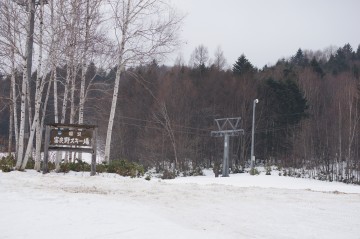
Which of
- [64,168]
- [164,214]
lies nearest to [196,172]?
[64,168]

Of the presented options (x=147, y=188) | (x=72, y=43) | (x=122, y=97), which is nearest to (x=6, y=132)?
(x=122, y=97)

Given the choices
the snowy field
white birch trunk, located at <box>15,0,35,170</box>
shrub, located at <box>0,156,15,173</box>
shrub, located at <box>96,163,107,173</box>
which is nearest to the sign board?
white birch trunk, located at <box>15,0,35,170</box>

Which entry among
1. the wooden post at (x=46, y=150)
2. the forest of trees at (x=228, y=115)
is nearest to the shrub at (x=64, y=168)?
the wooden post at (x=46, y=150)

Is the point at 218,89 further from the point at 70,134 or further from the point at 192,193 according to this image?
the point at 192,193

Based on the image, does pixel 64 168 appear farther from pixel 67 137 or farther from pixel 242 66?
pixel 242 66

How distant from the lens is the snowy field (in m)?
5.28

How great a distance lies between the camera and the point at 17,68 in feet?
63.8

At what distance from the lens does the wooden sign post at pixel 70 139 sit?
42.7 feet

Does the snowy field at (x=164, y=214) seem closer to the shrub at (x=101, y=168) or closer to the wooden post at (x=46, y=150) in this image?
the wooden post at (x=46, y=150)

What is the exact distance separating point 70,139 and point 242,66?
3572cm

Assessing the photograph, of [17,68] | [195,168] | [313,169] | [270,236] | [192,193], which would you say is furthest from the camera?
[195,168]

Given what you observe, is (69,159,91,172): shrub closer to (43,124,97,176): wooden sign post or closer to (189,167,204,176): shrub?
(43,124,97,176): wooden sign post

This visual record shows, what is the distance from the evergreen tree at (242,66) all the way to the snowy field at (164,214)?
3538 centimetres

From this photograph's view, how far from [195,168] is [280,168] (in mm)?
7218
